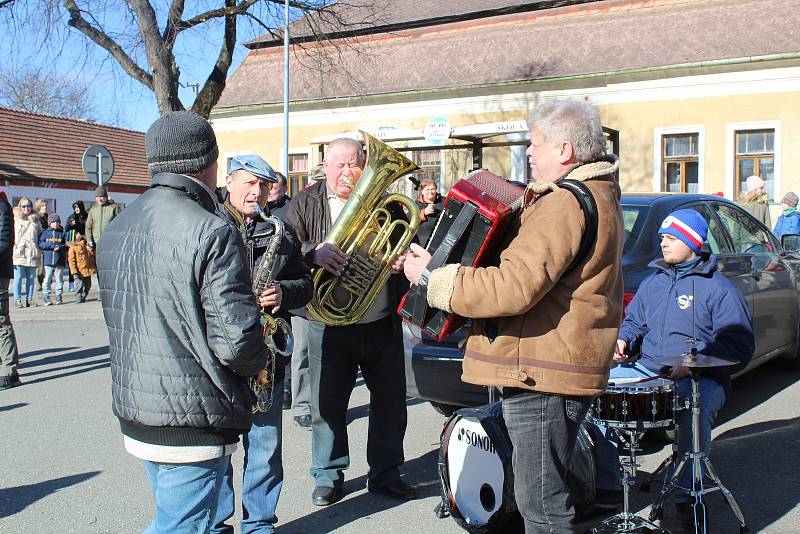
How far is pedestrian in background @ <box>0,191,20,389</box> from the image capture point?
308 inches

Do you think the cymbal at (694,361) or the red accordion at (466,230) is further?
the cymbal at (694,361)

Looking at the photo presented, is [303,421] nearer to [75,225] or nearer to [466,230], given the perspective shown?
[466,230]

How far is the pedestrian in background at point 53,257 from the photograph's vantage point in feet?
51.5

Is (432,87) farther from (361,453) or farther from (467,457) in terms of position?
(467,457)

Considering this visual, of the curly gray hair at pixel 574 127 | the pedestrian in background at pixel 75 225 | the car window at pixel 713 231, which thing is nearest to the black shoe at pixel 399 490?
the curly gray hair at pixel 574 127

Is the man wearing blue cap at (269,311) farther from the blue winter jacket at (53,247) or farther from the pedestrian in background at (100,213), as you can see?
the blue winter jacket at (53,247)

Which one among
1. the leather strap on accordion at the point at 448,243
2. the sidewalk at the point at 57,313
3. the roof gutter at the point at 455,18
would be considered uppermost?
the roof gutter at the point at 455,18

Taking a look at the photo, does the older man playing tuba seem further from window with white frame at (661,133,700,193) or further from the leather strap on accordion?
window with white frame at (661,133,700,193)

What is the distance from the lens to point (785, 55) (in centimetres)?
1811

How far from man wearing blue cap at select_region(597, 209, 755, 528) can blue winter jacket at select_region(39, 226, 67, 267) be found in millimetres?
13446

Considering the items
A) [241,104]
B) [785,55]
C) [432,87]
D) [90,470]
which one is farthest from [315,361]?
[241,104]

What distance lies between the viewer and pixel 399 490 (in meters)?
4.88

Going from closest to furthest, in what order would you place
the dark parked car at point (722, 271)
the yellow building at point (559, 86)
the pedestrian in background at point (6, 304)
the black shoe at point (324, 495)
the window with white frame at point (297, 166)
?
the black shoe at point (324, 495)
the dark parked car at point (722, 271)
the pedestrian in background at point (6, 304)
the yellow building at point (559, 86)
the window with white frame at point (297, 166)

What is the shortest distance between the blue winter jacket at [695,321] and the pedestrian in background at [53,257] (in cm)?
1342
